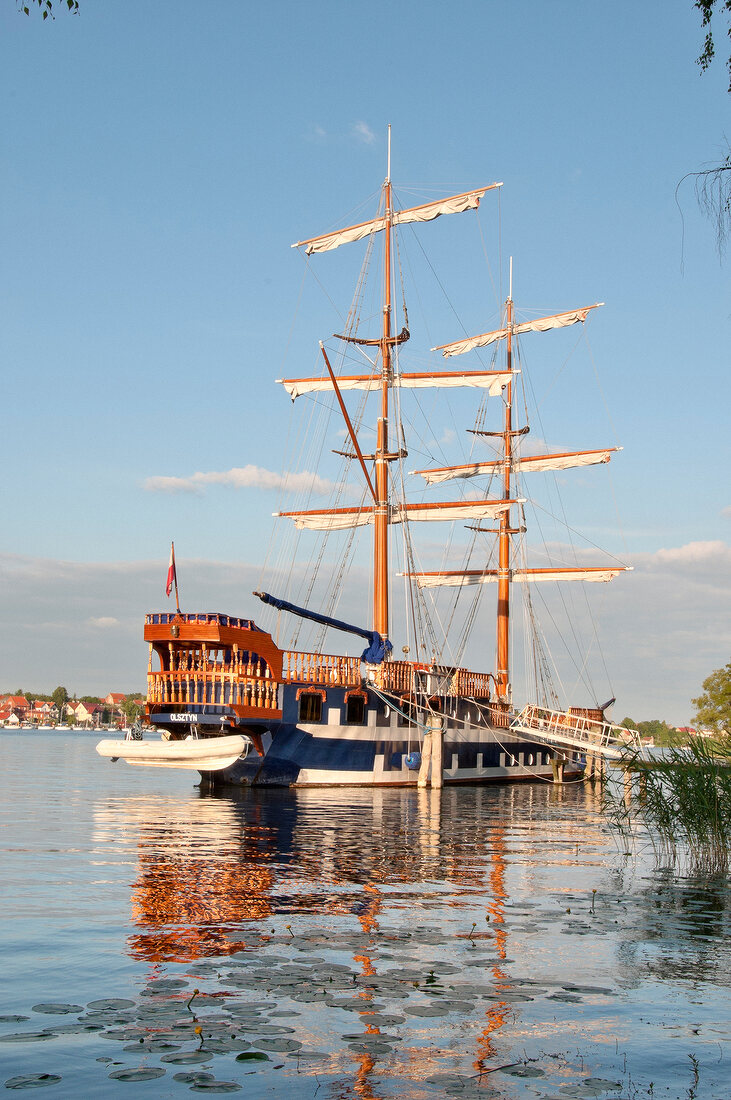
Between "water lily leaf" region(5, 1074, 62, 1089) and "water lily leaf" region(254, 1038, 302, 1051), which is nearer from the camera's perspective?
"water lily leaf" region(5, 1074, 62, 1089)

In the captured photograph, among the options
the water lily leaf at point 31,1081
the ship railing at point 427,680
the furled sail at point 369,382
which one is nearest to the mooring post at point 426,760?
the ship railing at point 427,680

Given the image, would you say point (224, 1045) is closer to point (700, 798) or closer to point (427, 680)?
point (700, 798)

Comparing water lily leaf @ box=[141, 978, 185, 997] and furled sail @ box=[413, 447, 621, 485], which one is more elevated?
furled sail @ box=[413, 447, 621, 485]

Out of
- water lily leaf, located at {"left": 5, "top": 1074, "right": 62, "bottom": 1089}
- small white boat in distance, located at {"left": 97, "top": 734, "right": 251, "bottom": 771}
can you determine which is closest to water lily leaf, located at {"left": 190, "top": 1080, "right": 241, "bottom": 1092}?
water lily leaf, located at {"left": 5, "top": 1074, "right": 62, "bottom": 1089}

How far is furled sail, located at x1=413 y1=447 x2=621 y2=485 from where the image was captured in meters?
62.5

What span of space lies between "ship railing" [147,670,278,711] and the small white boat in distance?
1277 mm

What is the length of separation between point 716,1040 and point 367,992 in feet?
9.09

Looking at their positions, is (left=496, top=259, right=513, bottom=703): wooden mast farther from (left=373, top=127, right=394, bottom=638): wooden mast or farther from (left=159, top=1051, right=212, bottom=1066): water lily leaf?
(left=159, top=1051, right=212, bottom=1066): water lily leaf

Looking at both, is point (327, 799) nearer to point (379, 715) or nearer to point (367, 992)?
point (379, 715)

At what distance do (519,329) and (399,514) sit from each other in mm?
24112

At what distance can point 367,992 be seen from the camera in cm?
874

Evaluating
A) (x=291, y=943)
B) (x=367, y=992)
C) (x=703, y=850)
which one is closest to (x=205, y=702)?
(x=703, y=850)

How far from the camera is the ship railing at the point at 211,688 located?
112ft

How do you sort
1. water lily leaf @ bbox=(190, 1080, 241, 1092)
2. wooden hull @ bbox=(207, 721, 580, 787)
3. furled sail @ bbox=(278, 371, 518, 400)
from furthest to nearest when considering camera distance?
1. furled sail @ bbox=(278, 371, 518, 400)
2. wooden hull @ bbox=(207, 721, 580, 787)
3. water lily leaf @ bbox=(190, 1080, 241, 1092)
